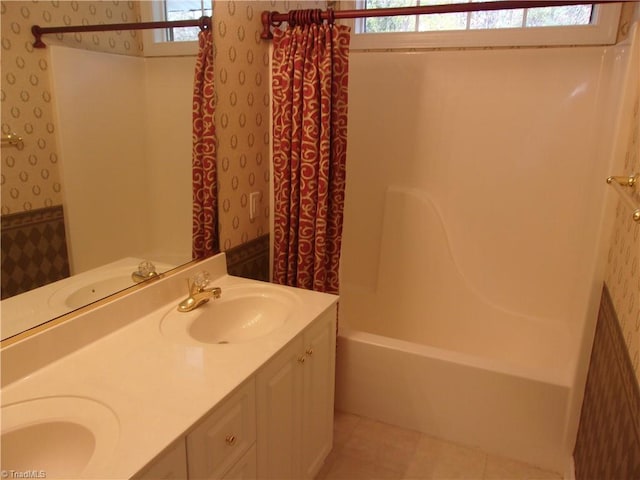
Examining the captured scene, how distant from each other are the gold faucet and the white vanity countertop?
0.14 m

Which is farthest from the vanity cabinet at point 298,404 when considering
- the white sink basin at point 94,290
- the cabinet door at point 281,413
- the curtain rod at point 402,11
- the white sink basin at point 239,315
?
the curtain rod at point 402,11

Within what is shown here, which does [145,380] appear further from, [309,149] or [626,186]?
[626,186]

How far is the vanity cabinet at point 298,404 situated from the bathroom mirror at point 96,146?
0.53 m

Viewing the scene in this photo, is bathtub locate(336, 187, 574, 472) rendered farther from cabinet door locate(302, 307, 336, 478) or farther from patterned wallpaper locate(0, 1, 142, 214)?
patterned wallpaper locate(0, 1, 142, 214)

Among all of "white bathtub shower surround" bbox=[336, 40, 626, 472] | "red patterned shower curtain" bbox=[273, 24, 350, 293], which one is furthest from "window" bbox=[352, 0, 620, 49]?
"red patterned shower curtain" bbox=[273, 24, 350, 293]

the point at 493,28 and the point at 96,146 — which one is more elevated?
the point at 493,28

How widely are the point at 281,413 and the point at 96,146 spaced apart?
0.92m

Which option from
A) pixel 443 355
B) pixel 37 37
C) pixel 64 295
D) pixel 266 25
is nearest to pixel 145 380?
pixel 64 295

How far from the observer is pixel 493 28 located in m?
2.25

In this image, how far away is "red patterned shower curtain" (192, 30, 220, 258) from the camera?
1.62 m

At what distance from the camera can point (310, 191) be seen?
1863 millimetres

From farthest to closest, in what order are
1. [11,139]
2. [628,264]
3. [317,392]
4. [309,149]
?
[309,149], [317,392], [628,264], [11,139]

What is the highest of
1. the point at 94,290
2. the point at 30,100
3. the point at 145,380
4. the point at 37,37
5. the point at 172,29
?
Answer: the point at 172,29

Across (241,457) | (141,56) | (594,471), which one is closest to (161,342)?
(241,457)
